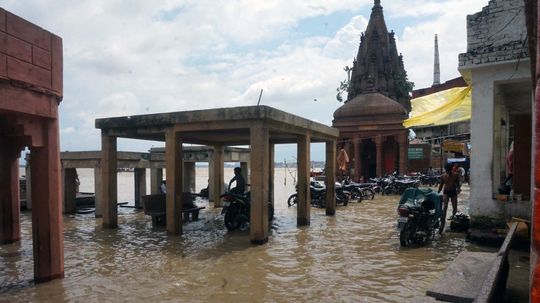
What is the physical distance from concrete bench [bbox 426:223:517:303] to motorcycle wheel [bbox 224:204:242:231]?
22.8 ft

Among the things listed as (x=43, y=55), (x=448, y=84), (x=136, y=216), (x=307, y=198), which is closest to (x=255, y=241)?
(x=307, y=198)

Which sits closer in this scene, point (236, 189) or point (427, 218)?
point (427, 218)

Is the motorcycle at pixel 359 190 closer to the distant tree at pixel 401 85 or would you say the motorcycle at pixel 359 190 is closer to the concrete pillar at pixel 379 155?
the concrete pillar at pixel 379 155

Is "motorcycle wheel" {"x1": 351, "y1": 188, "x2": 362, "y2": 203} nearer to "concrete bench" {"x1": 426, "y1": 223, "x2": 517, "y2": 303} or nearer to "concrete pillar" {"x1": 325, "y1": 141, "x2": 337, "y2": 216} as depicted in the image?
"concrete pillar" {"x1": 325, "y1": 141, "x2": 337, "y2": 216}

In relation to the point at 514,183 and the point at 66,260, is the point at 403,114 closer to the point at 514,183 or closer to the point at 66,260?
the point at 514,183

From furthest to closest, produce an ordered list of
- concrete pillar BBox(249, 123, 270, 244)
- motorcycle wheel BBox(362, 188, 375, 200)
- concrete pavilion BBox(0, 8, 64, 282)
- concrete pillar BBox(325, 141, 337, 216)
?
motorcycle wheel BBox(362, 188, 375, 200), concrete pillar BBox(325, 141, 337, 216), concrete pillar BBox(249, 123, 270, 244), concrete pavilion BBox(0, 8, 64, 282)

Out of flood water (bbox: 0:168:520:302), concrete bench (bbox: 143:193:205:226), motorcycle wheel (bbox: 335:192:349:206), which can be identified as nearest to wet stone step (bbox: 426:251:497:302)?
flood water (bbox: 0:168:520:302)

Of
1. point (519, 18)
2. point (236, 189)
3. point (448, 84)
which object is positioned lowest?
point (236, 189)

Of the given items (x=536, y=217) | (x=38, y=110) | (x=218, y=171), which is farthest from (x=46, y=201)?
(x=218, y=171)

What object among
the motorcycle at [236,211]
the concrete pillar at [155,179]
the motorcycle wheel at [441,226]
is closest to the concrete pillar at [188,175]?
the concrete pillar at [155,179]

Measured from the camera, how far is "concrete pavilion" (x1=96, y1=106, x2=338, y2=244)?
9.07 meters

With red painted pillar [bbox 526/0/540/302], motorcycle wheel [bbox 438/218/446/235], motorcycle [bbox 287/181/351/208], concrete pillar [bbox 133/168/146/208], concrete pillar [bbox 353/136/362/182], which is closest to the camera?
red painted pillar [bbox 526/0/540/302]

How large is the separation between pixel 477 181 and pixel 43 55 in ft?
28.5

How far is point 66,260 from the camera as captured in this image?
806 cm
